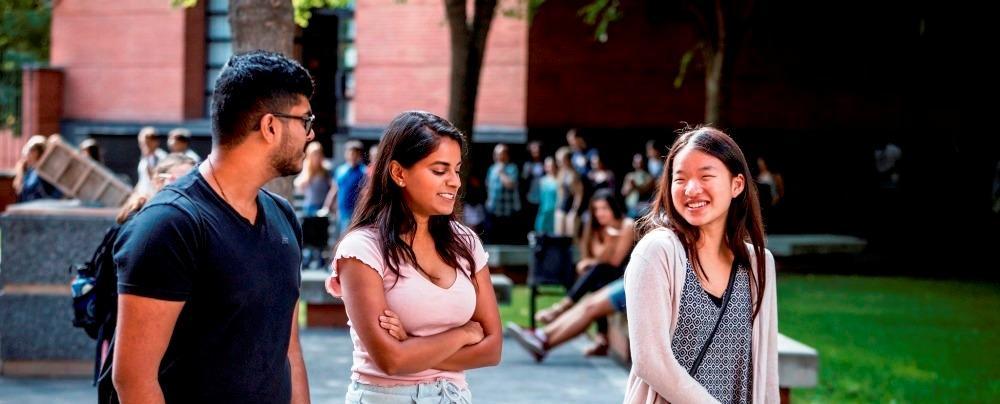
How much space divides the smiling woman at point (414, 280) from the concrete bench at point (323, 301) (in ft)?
28.5

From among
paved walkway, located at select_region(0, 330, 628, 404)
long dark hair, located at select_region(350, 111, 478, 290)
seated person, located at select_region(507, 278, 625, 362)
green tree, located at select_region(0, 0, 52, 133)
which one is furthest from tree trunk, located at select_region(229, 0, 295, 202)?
green tree, located at select_region(0, 0, 52, 133)

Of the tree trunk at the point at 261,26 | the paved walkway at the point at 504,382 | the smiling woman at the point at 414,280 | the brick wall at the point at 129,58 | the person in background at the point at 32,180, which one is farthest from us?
the brick wall at the point at 129,58

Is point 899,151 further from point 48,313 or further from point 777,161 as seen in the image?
point 48,313

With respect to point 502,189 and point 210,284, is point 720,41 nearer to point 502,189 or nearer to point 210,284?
point 502,189

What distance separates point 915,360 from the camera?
38.6 feet

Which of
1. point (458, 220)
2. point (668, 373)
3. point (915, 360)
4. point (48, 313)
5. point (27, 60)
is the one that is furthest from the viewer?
point (27, 60)

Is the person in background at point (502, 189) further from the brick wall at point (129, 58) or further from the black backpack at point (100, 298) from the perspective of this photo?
the black backpack at point (100, 298)

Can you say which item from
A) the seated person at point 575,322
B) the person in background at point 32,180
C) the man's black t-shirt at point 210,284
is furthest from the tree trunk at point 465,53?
the man's black t-shirt at point 210,284

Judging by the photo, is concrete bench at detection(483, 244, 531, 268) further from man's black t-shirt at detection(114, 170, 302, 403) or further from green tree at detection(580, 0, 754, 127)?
man's black t-shirt at detection(114, 170, 302, 403)

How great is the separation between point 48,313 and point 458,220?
610 cm

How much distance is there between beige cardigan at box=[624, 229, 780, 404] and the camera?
4168mm

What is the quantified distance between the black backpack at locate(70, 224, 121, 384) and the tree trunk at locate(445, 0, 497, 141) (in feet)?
36.4

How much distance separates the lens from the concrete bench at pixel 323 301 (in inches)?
511

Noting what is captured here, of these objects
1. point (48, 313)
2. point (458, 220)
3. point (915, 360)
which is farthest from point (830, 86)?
point (458, 220)
